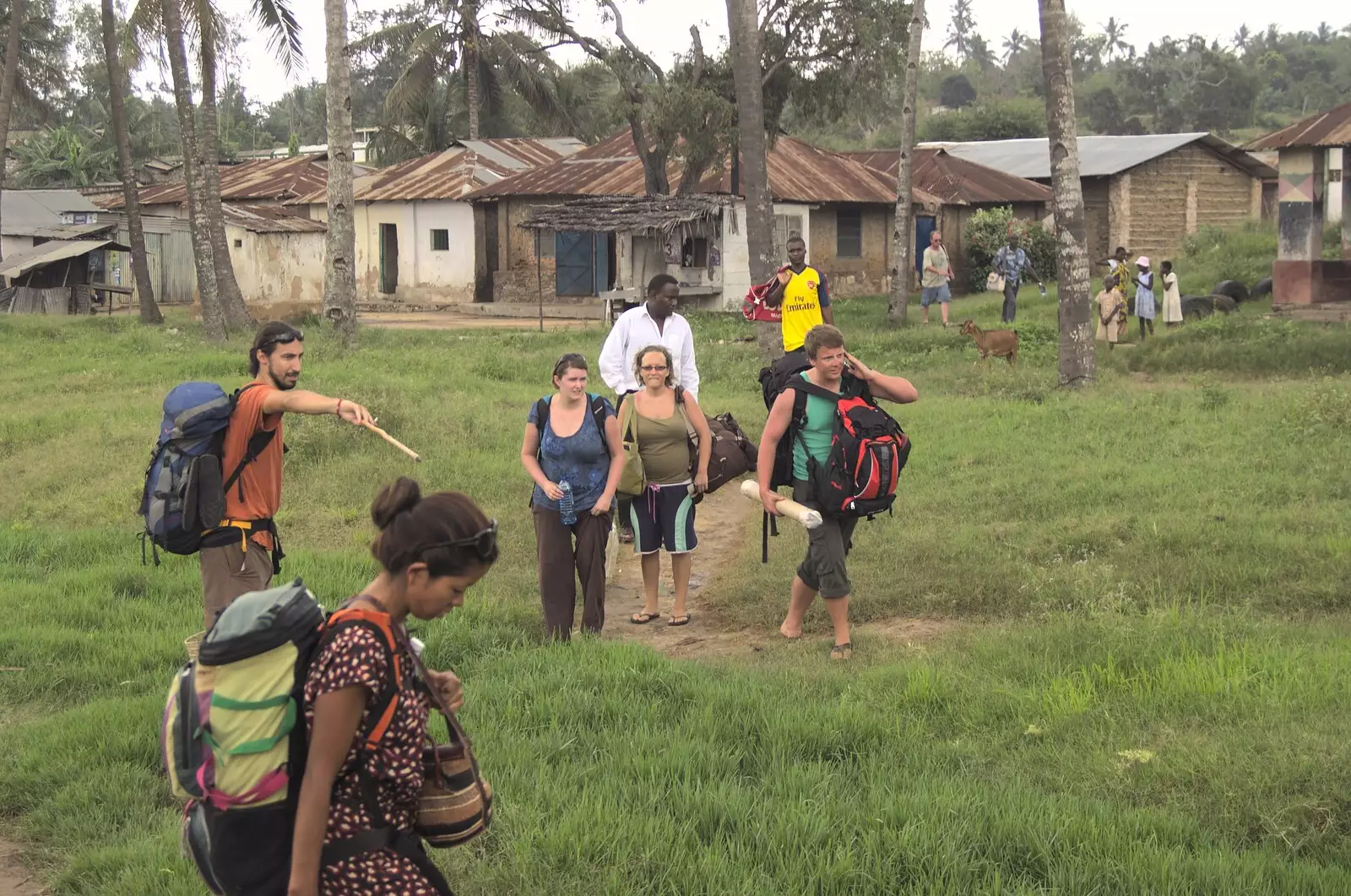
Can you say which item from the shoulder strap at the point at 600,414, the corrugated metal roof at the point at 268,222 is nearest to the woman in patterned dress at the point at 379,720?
the shoulder strap at the point at 600,414

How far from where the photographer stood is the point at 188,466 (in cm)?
525

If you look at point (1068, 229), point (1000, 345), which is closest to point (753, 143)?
point (1000, 345)

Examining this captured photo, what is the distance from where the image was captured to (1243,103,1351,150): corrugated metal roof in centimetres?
2136

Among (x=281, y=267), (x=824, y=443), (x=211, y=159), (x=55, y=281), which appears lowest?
(x=824, y=443)

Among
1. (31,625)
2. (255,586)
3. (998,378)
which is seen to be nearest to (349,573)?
(31,625)

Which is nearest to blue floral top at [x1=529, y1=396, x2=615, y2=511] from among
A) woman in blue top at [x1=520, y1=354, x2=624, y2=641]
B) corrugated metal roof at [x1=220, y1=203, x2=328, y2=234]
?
woman in blue top at [x1=520, y1=354, x2=624, y2=641]

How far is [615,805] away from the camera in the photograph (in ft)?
15.5

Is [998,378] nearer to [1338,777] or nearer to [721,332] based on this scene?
[721,332]

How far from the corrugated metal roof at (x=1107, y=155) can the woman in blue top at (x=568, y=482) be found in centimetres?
2622

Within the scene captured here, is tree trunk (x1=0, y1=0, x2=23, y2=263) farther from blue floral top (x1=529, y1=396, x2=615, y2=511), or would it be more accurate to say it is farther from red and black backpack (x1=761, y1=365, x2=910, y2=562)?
red and black backpack (x1=761, y1=365, x2=910, y2=562)

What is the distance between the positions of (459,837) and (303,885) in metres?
0.40

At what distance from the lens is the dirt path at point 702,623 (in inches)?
301

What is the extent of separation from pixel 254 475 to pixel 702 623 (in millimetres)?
3492

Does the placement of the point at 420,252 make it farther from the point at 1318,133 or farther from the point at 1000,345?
the point at 1318,133
